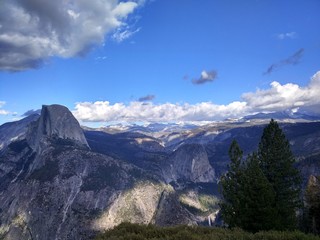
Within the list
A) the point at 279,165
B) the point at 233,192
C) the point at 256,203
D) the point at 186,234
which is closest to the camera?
the point at 186,234

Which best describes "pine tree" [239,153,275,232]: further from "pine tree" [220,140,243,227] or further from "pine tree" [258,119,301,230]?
"pine tree" [258,119,301,230]

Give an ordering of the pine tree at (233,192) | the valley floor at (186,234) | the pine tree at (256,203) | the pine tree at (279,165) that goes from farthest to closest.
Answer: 1. the pine tree at (279,165)
2. the pine tree at (233,192)
3. the pine tree at (256,203)
4. the valley floor at (186,234)

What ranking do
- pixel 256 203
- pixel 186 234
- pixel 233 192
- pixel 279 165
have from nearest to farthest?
pixel 186 234 → pixel 256 203 → pixel 233 192 → pixel 279 165

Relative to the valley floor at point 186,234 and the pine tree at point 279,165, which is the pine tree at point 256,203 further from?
the valley floor at point 186,234

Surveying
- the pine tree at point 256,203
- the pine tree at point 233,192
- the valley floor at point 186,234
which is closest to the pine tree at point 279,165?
the pine tree at point 233,192

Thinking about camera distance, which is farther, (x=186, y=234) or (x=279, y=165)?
(x=279, y=165)

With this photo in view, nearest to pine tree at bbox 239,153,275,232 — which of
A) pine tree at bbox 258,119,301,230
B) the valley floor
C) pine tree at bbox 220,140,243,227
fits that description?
pine tree at bbox 220,140,243,227

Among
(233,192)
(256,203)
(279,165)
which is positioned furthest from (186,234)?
(279,165)

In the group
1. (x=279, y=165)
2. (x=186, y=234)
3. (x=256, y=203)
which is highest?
(x=279, y=165)

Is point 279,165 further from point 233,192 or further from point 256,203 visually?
point 256,203
